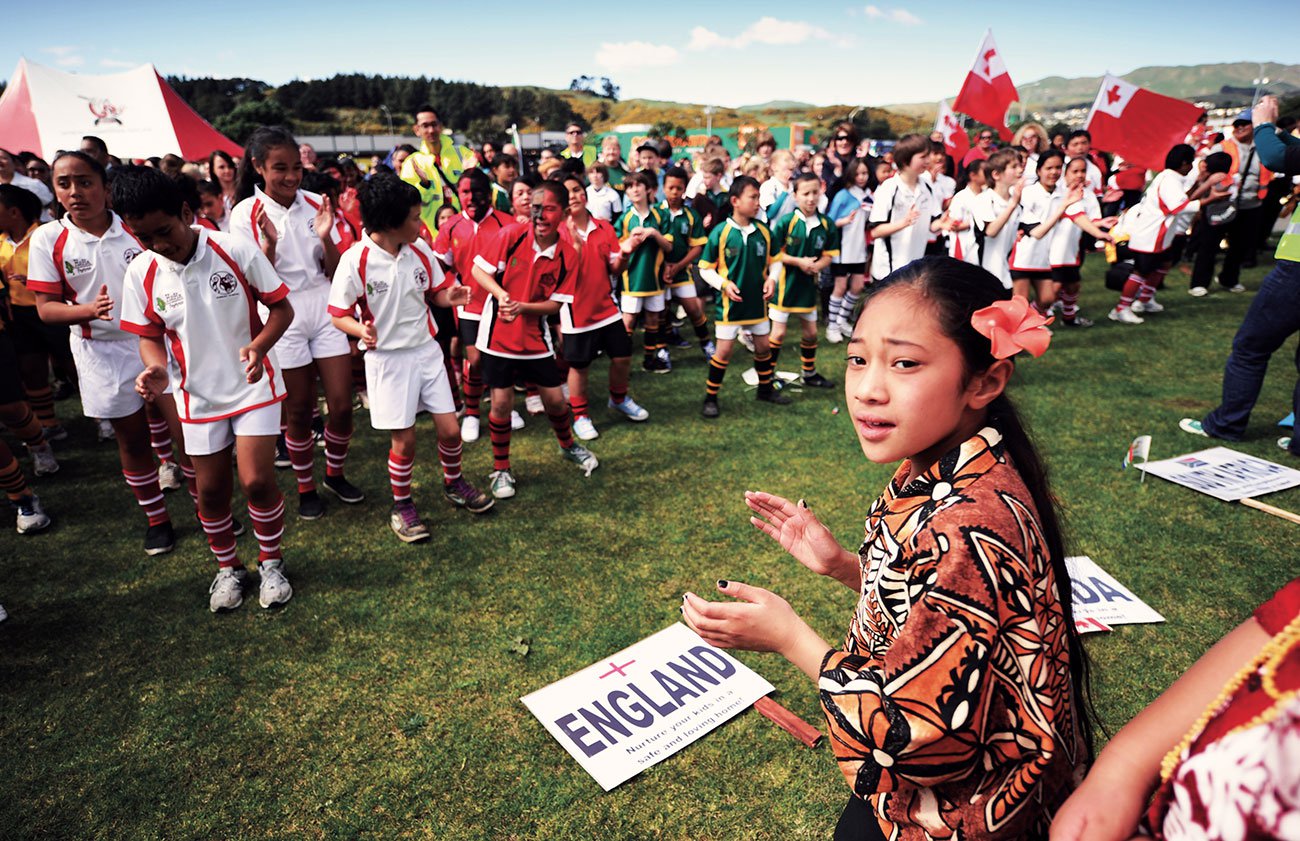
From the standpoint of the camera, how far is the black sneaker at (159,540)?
179 inches

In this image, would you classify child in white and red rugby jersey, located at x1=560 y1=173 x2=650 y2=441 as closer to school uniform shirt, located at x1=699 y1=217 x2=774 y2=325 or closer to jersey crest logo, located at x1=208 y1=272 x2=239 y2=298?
school uniform shirt, located at x1=699 y1=217 x2=774 y2=325

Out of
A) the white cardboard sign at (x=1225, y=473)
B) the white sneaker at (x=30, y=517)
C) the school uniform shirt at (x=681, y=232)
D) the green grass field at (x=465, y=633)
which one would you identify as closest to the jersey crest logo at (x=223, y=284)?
the green grass field at (x=465, y=633)

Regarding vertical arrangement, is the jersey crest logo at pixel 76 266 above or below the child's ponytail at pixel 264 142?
below

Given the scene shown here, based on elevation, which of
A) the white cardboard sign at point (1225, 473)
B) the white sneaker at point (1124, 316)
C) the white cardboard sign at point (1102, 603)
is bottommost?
the white cardboard sign at point (1102, 603)

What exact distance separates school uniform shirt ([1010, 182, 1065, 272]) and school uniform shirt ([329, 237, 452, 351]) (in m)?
6.90

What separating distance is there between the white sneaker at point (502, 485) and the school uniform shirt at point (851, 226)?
5806mm

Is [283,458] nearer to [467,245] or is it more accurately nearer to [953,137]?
[467,245]

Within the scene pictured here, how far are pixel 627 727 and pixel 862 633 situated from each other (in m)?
1.92

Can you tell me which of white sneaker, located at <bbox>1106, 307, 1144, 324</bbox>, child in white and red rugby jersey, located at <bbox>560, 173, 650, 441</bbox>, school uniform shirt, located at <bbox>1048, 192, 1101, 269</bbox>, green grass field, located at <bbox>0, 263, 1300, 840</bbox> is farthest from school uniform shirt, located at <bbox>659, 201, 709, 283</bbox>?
white sneaker, located at <bbox>1106, 307, 1144, 324</bbox>

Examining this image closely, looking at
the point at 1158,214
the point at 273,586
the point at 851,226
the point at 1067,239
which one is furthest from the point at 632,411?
the point at 1158,214

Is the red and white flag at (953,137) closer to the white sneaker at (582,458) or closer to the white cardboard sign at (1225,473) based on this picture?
the white cardboard sign at (1225,473)

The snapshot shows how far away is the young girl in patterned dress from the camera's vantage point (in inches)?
45.1

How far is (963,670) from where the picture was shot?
112cm

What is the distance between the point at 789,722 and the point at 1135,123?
38.2 ft
